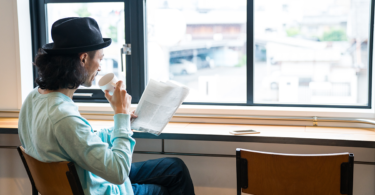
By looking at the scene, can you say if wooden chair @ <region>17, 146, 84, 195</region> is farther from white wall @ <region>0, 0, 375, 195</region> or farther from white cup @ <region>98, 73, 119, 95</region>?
white wall @ <region>0, 0, 375, 195</region>

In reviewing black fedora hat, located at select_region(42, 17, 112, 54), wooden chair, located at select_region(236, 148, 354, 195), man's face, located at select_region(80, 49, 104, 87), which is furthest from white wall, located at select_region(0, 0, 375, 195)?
black fedora hat, located at select_region(42, 17, 112, 54)

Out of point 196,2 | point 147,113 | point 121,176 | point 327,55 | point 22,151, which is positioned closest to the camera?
point 121,176

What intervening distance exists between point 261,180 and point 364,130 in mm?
1011

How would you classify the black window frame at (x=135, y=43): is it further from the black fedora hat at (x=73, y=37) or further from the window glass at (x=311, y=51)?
the black fedora hat at (x=73, y=37)

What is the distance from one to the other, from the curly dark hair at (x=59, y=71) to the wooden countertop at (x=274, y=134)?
75cm

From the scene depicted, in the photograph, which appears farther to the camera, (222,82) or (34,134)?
(222,82)

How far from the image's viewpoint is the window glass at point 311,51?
2.22m

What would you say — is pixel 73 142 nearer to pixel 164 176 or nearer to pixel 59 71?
pixel 59 71

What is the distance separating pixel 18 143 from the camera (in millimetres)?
2438

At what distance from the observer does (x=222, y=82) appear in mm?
2443

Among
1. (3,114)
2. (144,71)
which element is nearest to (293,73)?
(144,71)

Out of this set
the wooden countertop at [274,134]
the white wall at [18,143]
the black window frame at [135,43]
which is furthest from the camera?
the black window frame at [135,43]

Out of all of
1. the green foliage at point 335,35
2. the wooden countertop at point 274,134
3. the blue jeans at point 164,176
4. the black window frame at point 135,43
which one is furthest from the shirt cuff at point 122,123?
the green foliage at point 335,35

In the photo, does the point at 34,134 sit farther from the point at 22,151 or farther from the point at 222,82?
the point at 222,82
